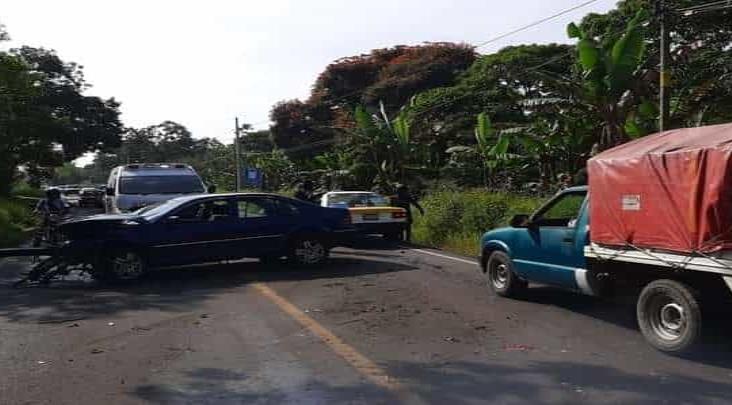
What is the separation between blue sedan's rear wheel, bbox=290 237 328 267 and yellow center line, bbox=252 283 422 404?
3231 millimetres

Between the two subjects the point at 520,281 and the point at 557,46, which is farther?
the point at 557,46

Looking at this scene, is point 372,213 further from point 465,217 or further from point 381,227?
point 465,217

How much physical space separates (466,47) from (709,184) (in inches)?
1518

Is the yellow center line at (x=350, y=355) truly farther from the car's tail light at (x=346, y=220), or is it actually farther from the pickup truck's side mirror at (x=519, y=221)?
the car's tail light at (x=346, y=220)

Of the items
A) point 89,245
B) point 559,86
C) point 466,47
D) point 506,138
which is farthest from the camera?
point 466,47

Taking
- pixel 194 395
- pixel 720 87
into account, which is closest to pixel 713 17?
pixel 720 87

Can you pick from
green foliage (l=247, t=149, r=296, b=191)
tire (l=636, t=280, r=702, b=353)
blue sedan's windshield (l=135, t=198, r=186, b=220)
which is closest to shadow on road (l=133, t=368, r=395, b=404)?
tire (l=636, t=280, r=702, b=353)

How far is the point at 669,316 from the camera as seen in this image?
6.88 metres

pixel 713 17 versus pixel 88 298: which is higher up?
pixel 713 17

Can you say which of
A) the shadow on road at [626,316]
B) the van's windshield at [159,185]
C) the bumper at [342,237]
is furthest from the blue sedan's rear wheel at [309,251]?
the van's windshield at [159,185]

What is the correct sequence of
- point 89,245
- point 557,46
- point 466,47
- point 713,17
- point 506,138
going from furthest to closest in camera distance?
point 466,47 < point 557,46 < point 713,17 < point 506,138 < point 89,245

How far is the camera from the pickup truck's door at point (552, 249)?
8.23m

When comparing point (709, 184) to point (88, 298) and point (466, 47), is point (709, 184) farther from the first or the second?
point (466, 47)

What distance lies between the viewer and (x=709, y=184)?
627cm
